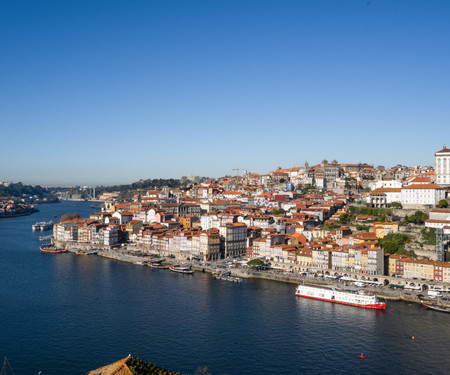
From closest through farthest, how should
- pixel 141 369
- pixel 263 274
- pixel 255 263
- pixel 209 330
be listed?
pixel 141 369 → pixel 209 330 → pixel 263 274 → pixel 255 263

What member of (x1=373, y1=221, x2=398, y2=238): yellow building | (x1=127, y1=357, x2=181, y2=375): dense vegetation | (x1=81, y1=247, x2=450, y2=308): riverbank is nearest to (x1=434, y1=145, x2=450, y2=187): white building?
(x1=373, y1=221, x2=398, y2=238): yellow building

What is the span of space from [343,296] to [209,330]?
6863 millimetres

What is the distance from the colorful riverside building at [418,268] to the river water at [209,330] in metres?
2.74

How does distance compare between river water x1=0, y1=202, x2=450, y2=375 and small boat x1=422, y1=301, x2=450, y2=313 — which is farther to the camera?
small boat x1=422, y1=301, x2=450, y2=313

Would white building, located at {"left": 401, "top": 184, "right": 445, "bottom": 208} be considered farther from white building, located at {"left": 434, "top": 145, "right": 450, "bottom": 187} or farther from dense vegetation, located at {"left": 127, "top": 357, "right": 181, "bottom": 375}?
dense vegetation, located at {"left": 127, "top": 357, "right": 181, "bottom": 375}

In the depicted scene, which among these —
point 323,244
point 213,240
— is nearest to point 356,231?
point 323,244

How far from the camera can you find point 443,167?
31.8 meters

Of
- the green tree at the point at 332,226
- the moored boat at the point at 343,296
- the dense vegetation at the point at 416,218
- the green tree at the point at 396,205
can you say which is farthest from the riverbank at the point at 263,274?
the green tree at the point at 396,205

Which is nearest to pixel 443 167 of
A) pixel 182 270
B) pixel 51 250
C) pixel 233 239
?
pixel 233 239

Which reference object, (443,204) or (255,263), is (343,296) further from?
(443,204)

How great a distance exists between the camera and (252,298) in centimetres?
2097

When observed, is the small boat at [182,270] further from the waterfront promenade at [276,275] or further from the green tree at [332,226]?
the green tree at [332,226]

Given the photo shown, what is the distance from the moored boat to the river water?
434mm

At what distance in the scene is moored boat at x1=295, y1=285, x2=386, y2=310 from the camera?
63.6 feet
